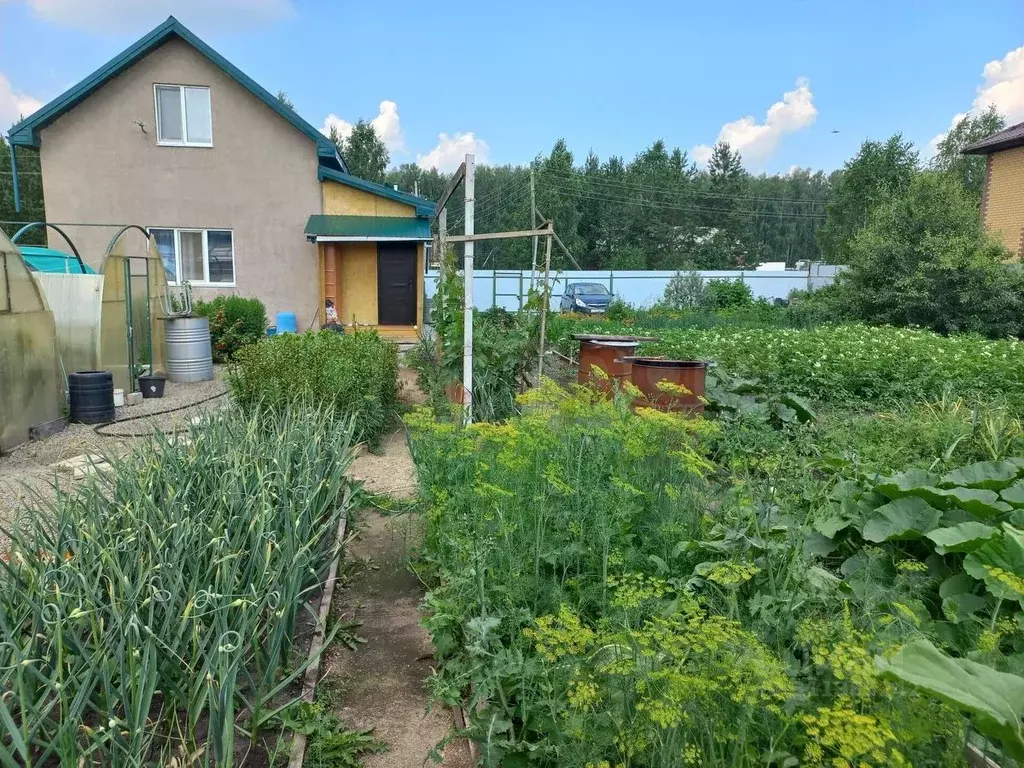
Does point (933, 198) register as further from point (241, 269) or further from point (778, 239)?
point (778, 239)

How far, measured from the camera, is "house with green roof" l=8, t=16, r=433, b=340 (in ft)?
43.1

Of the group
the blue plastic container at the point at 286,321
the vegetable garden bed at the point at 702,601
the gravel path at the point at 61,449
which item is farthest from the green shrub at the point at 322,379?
the blue plastic container at the point at 286,321

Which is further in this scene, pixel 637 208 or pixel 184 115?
pixel 637 208

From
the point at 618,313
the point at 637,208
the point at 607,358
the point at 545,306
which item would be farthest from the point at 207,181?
the point at 637,208

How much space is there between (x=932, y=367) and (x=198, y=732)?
8.39 m

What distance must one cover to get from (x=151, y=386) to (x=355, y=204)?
21.4ft

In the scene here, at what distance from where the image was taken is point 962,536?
2668mm

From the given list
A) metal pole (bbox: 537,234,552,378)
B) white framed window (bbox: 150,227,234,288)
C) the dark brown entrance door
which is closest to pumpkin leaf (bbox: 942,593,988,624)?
metal pole (bbox: 537,234,552,378)

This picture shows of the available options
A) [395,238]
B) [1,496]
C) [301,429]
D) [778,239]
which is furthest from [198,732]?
[778,239]

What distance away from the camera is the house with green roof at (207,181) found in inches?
517

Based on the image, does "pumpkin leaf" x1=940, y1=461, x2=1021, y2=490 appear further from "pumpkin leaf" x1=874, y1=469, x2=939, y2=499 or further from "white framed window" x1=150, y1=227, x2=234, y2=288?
"white framed window" x1=150, y1=227, x2=234, y2=288

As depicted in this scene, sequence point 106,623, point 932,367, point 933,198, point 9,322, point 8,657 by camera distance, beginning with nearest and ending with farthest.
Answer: point 8,657 < point 106,623 < point 9,322 < point 932,367 < point 933,198

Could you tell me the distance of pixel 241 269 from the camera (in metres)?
14.0

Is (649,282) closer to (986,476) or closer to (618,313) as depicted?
(618,313)
